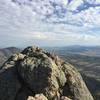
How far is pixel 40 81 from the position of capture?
123 feet

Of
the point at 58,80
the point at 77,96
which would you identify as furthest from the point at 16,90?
the point at 77,96

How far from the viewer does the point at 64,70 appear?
42.5 metres

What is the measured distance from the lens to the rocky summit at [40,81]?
3741cm

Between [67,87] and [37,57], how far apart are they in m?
8.42

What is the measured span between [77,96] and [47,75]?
6.67 m

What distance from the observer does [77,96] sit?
127 feet

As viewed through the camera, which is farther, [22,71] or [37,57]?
[37,57]

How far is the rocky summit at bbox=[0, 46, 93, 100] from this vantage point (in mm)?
37406

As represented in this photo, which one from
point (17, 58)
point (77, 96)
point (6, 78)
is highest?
point (17, 58)

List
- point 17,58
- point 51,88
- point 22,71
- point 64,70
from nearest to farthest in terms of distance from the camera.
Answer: point 51,88 → point 22,71 → point 64,70 → point 17,58

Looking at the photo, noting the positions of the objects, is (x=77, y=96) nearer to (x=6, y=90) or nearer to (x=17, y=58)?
(x=6, y=90)

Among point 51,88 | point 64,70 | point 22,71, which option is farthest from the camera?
point 64,70

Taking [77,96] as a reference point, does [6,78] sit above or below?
above

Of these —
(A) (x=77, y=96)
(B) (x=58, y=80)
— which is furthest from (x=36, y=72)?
(A) (x=77, y=96)
